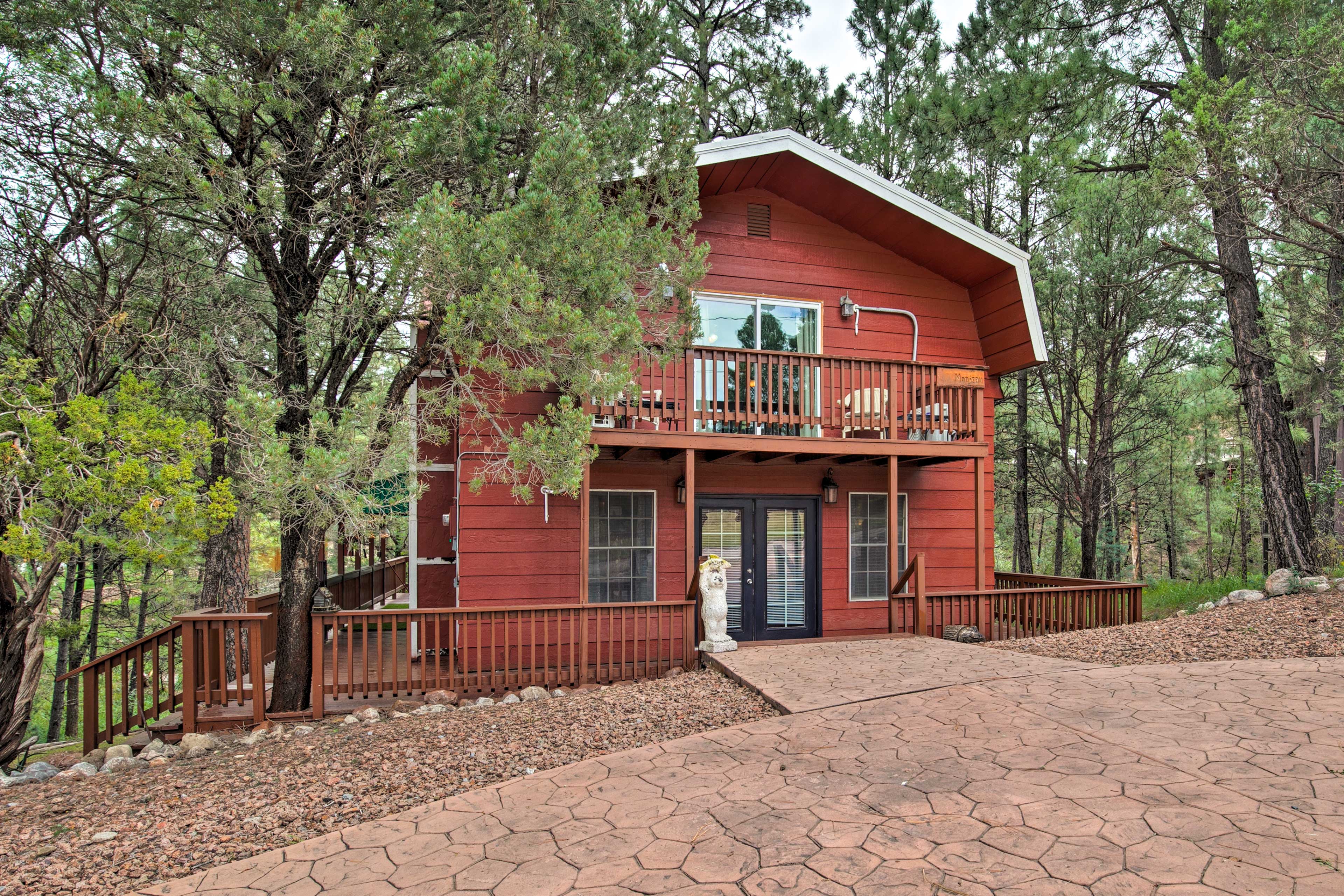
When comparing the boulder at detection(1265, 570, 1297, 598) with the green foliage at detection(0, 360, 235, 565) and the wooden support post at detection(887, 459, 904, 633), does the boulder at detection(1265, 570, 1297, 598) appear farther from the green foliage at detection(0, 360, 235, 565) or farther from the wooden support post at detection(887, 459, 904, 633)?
the green foliage at detection(0, 360, 235, 565)

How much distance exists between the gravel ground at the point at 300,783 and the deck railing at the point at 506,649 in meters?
0.73

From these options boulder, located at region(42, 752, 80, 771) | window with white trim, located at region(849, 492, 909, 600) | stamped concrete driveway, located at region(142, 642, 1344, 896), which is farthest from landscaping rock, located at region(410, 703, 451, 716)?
window with white trim, located at region(849, 492, 909, 600)

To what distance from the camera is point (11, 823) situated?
405 centimetres

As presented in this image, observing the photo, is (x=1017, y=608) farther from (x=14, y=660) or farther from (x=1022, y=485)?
(x=14, y=660)

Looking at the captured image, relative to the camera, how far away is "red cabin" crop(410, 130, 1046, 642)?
7797 millimetres

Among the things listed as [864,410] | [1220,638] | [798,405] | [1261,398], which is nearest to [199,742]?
[798,405]

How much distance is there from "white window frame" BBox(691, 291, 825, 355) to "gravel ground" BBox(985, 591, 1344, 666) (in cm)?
423

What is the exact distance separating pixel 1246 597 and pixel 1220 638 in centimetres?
274

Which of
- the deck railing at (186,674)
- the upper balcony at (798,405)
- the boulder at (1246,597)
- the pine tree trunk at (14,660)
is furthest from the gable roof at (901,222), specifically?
the pine tree trunk at (14,660)

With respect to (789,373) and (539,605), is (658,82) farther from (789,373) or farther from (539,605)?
(539,605)

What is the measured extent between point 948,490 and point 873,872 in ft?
24.8

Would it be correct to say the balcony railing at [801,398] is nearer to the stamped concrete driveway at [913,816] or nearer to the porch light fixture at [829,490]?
the porch light fixture at [829,490]

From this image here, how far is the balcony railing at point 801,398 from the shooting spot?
25.1ft

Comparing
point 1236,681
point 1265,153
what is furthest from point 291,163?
point 1265,153
